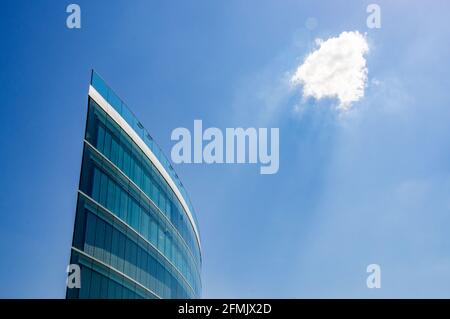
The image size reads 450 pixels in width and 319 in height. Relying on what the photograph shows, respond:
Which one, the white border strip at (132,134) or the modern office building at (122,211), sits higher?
the white border strip at (132,134)

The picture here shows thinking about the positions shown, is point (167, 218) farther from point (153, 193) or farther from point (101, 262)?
point (101, 262)

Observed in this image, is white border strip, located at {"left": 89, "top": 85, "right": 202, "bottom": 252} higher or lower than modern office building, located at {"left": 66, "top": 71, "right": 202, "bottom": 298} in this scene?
higher

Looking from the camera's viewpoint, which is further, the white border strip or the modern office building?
the white border strip

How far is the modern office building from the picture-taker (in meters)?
26.9

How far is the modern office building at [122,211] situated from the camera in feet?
88.2

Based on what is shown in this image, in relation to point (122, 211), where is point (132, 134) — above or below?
above

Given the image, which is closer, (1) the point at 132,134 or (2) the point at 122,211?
(2) the point at 122,211

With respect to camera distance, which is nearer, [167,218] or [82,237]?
[82,237]

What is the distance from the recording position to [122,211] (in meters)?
30.9

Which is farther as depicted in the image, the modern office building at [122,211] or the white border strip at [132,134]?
the white border strip at [132,134]

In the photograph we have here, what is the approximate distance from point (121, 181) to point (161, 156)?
8.02m
